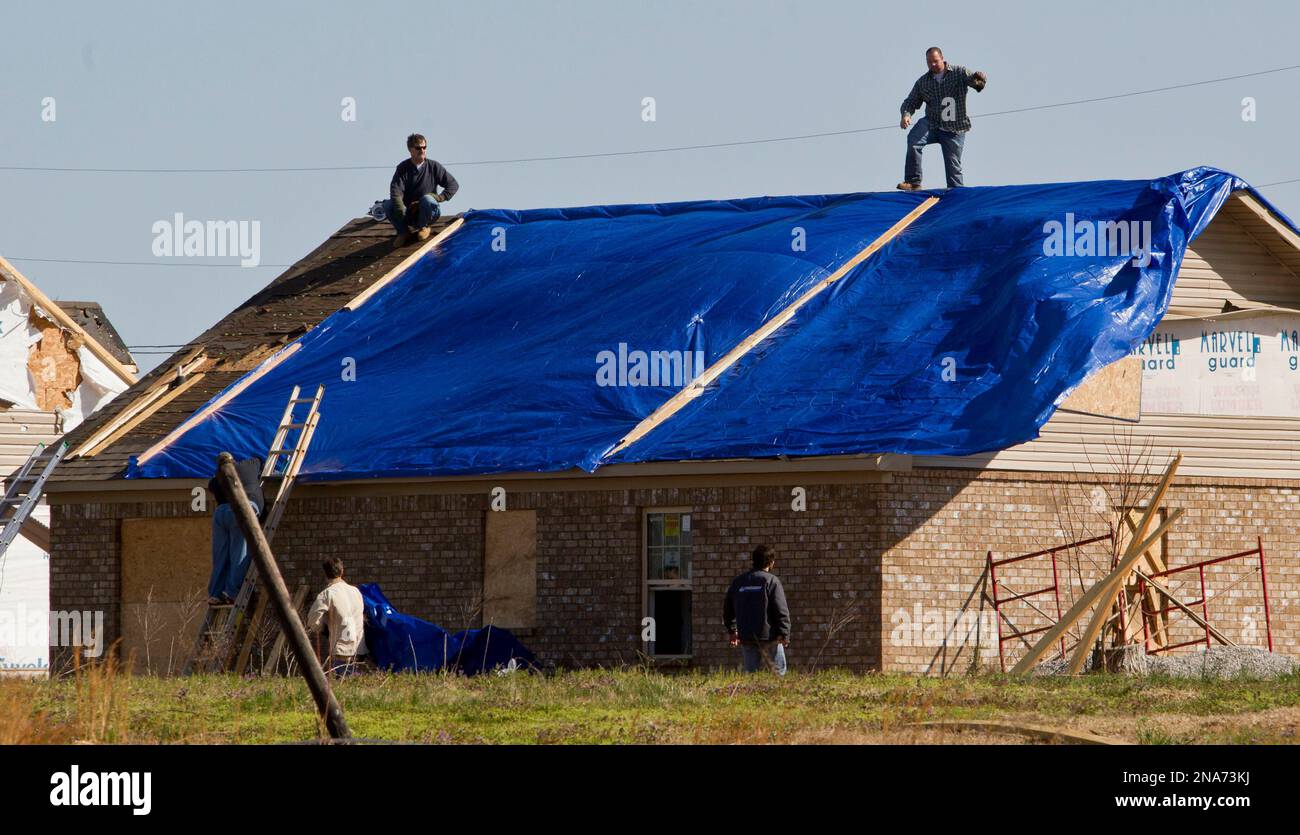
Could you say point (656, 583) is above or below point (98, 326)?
below

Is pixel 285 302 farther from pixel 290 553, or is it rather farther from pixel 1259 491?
pixel 1259 491

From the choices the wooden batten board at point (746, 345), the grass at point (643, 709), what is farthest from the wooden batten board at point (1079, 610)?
the wooden batten board at point (746, 345)

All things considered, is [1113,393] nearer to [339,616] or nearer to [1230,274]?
[1230,274]

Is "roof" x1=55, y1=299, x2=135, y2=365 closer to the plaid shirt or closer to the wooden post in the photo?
the plaid shirt

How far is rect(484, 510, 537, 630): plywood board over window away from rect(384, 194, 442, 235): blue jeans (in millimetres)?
6748

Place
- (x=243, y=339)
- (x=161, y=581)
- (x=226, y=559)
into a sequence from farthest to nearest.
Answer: (x=243, y=339) → (x=161, y=581) → (x=226, y=559)

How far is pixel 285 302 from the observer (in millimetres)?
26078

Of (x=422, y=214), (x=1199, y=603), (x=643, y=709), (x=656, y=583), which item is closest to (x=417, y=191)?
(x=422, y=214)

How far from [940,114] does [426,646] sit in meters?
10.1

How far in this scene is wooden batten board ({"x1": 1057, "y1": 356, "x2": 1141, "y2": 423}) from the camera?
66.6ft

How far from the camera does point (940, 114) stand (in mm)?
25109

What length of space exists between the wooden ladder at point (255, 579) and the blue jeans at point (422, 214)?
4.58 metres
